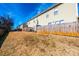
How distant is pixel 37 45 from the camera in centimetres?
347

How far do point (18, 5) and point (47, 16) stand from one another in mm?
537

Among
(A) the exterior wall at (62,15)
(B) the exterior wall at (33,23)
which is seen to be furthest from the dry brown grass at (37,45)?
A: (A) the exterior wall at (62,15)

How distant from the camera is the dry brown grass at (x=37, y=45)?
134 inches

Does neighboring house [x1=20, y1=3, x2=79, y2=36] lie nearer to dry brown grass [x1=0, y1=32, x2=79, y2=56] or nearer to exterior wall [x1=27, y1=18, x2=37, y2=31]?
exterior wall [x1=27, y1=18, x2=37, y2=31]

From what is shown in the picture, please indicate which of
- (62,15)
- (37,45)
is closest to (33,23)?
(37,45)

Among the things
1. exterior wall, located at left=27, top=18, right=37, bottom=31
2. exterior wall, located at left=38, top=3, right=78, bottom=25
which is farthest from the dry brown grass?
exterior wall, located at left=38, top=3, right=78, bottom=25

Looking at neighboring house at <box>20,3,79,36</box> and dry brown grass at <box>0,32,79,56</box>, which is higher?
neighboring house at <box>20,3,79,36</box>

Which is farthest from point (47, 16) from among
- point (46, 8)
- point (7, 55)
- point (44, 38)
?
point (7, 55)

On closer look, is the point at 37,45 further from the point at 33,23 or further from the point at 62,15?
the point at 62,15

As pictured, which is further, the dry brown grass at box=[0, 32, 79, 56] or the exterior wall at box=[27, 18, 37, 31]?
the exterior wall at box=[27, 18, 37, 31]

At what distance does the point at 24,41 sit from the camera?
137 inches

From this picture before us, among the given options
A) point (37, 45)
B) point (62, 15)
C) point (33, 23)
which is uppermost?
point (62, 15)

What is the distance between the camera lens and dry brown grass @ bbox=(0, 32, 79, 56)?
3.40 metres

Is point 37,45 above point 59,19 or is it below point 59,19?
below
